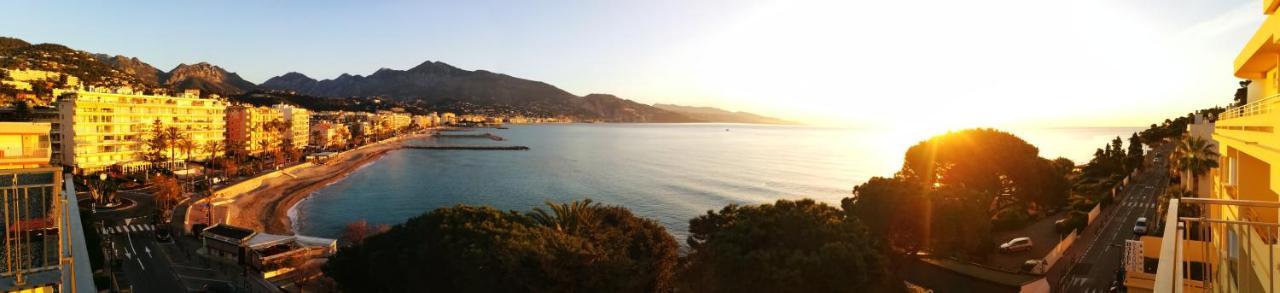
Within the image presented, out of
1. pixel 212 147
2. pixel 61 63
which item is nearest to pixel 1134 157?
pixel 212 147

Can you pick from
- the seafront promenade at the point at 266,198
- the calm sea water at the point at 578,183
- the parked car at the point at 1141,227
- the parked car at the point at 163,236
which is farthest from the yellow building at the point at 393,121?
the parked car at the point at 1141,227

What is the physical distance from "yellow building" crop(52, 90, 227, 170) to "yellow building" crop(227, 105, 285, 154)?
6.89 meters

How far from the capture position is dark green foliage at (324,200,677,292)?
604 inches

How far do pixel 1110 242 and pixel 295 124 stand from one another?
293 ft

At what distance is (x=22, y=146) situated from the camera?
7.06m

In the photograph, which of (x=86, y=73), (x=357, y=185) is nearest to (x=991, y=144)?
(x=357, y=185)

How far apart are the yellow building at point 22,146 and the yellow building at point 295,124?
3122 inches

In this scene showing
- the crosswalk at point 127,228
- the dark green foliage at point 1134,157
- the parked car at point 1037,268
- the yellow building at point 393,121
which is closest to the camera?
the parked car at point 1037,268

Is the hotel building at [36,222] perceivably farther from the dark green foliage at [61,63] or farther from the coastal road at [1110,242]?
the dark green foliage at [61,63]

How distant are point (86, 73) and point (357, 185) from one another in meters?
66.2

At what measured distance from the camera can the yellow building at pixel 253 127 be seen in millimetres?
67875

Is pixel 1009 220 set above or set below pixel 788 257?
below

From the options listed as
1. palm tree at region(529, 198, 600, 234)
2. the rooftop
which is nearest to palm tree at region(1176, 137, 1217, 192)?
palm tree at region(529, 198, 600, 234)

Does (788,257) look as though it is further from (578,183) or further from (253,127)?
(253,127)
